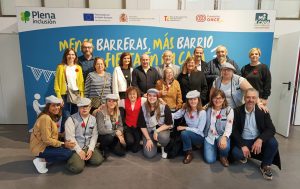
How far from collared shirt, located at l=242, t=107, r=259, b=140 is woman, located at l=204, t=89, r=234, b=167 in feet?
0.60

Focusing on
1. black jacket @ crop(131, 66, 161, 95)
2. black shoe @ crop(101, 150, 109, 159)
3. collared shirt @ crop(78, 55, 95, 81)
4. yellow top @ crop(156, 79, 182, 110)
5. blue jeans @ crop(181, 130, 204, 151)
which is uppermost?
collared shirt @ crop(78, 55, 95, 81)

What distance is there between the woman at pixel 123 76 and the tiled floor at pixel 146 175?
35.9 inches

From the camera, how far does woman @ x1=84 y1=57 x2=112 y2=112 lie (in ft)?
10.7

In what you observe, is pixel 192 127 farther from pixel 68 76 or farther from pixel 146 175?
pixel 68 76

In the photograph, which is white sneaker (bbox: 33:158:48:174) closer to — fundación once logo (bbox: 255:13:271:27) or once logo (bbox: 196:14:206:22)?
once logo (bbox: 196:14:206:22)

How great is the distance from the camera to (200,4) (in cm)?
439

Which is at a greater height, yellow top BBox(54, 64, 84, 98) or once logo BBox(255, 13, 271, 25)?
once logo BBox(255, 13, 271, 25)

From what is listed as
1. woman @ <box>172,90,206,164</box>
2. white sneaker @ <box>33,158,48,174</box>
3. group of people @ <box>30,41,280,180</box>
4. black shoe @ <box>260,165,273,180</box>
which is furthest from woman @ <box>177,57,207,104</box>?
white sneaker @ <box>33,158,48,174</box>

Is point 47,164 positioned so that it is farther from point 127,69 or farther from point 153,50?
point 153,50

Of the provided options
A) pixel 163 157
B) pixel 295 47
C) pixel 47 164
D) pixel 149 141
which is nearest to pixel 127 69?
pixel 149 141

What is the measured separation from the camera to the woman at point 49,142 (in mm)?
2736

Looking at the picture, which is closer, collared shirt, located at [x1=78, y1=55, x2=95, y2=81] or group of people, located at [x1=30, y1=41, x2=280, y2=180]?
group of people, located at [x1=30, y1=41, x2=280, y2=180]

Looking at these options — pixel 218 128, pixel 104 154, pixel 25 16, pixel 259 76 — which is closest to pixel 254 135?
pixel 218 128

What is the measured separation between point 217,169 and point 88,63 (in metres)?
2.28
